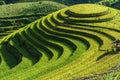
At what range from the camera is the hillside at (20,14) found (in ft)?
232

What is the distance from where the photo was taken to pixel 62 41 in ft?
150

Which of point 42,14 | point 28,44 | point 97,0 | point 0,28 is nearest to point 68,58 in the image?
point 28,44

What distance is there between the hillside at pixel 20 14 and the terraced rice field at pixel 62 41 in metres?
13.6

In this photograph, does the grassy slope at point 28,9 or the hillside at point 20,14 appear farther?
the grassy slope at point 28,9

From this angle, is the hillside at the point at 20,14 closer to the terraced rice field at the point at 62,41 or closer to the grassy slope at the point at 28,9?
the grassy slope at the point at 28,9

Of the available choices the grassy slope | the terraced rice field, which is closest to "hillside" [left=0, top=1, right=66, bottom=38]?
the grassy slope

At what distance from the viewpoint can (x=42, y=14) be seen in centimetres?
7838

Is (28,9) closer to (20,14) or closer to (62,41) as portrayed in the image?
(20,14)

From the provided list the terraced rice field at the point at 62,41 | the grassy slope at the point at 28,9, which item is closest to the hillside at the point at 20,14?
the grassy slope at the point at 28,9

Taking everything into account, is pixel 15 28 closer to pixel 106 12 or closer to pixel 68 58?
pixel 106 12

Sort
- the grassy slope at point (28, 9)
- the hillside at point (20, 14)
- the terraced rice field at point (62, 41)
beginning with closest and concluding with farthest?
1. the terraced rice field at point (62, 41)
2. the hillside at point (20, 14)
3. the grassy slope at point (28, 9)

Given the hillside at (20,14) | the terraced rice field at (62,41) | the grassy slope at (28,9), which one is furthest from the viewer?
the grassy slope at (28,9)

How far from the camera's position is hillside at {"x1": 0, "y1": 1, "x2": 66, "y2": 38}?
70.8 m

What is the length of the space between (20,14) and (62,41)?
35088mm
